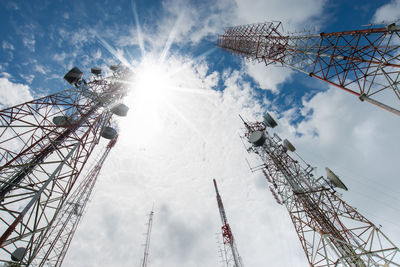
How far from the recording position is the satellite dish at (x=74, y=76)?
11.4 m

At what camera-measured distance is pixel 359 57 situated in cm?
800

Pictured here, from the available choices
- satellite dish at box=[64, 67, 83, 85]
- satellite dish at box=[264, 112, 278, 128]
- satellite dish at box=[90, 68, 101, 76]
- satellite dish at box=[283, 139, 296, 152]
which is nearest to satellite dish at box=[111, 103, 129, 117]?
satellite dish at box=[64, 67, 83, 85]

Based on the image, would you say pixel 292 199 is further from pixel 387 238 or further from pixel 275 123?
pixel 275 123


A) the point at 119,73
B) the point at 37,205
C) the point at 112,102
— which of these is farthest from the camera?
the point at 119,73

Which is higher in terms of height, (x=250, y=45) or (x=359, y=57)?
(x=250, y=45)

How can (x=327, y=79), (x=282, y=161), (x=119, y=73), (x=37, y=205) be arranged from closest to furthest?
(x=37, y=205)
(x=327, y=79)
(x=119, y=73)
(x=282, y=161)

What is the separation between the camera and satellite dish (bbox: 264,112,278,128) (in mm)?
17823

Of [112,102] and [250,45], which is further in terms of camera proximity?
[250,45]

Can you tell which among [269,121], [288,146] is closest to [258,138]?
[269,121]

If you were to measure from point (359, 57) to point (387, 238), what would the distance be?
10.8 meters

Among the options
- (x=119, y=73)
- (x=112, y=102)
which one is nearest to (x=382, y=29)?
(x=112, y=102)

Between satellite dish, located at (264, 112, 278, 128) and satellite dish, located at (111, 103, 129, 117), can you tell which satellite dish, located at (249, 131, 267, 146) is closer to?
satellite dish, located at (264, 112, 278, 128)

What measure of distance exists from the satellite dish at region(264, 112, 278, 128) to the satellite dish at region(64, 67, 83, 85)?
17860 mm

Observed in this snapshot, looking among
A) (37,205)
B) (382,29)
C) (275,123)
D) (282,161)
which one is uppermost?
(275,123)
